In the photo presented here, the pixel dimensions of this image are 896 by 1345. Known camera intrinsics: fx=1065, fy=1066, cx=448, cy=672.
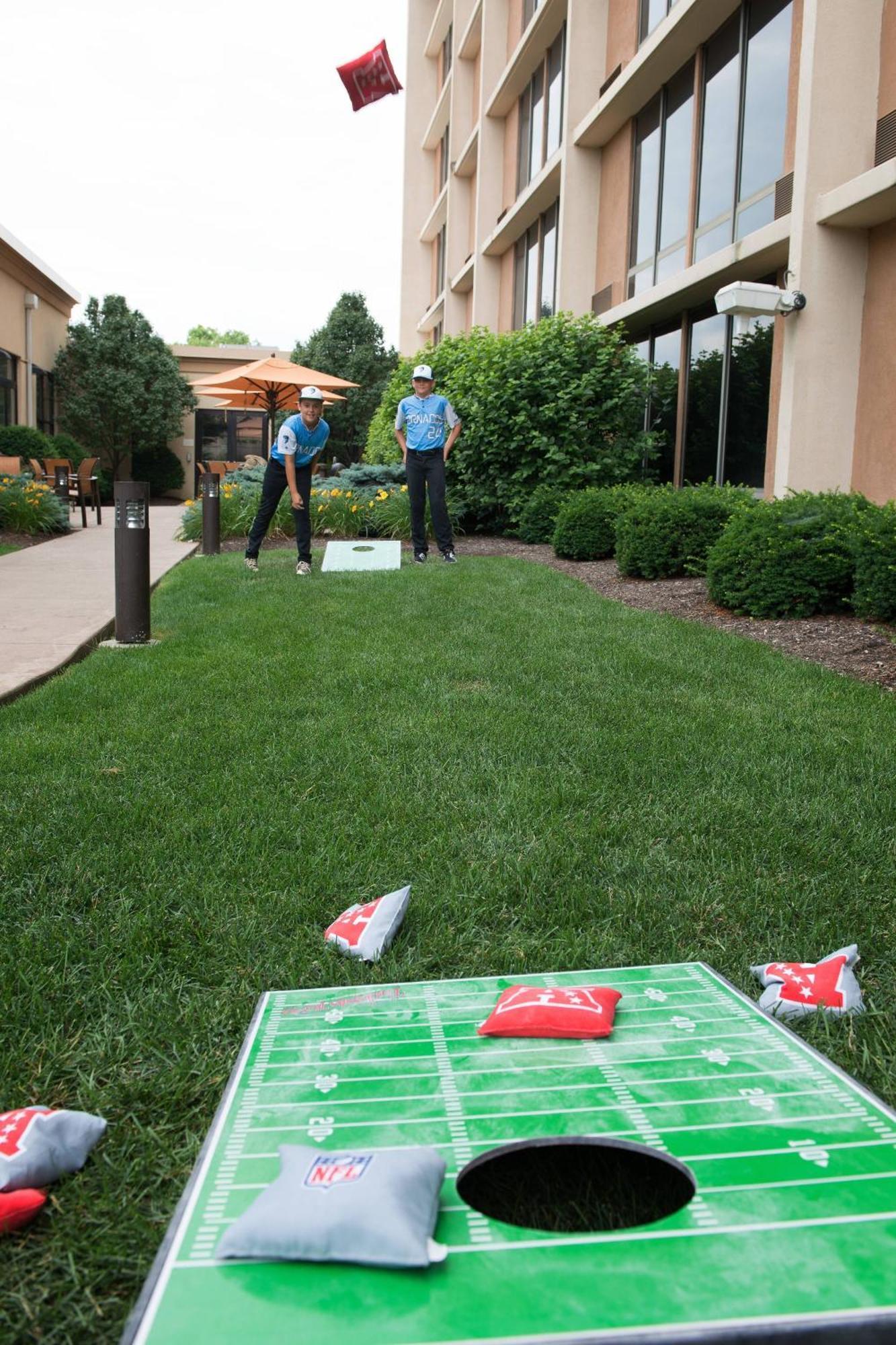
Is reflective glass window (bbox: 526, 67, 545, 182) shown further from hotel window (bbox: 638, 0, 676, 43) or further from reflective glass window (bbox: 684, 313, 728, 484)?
reflective glass window (bbox: 684, 313, 728, 484)

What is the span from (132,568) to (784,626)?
14.3ft

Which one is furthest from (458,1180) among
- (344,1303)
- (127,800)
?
(127,800)

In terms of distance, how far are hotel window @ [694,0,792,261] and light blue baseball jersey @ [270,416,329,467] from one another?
562cm

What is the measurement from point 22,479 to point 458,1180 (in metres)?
16.9

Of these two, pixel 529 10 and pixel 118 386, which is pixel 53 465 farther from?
pixel 118 386

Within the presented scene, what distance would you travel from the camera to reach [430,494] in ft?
36.0

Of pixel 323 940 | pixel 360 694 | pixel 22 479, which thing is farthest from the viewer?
pixel 22 479

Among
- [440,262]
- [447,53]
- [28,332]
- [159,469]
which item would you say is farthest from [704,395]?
[159,469]

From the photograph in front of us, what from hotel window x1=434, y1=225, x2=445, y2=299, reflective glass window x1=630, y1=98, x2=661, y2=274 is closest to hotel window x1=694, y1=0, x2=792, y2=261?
reflective glass window x1=630, y1=98, x2=661, y2=274

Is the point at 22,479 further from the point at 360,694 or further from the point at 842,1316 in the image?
the point at 842,1316

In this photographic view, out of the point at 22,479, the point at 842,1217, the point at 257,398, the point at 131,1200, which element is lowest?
the point at 131,1200

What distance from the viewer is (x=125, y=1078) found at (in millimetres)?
2043

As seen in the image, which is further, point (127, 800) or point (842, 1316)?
point (127, 800)

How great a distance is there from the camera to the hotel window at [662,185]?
1412 centimetres
